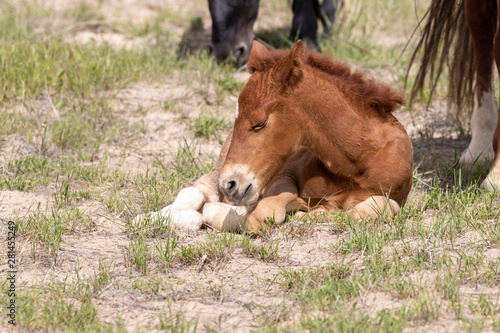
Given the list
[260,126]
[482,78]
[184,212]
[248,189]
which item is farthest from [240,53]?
[248,189]

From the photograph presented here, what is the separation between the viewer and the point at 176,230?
354 cm

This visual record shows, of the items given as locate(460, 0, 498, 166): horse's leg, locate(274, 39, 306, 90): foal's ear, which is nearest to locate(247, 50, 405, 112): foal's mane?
locate(274, 39, 306, 90): foal's ear

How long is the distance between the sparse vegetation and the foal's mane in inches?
23.8

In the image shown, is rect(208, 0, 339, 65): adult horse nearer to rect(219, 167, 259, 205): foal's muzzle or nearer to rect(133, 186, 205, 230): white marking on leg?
rect(133, 186, 205, 230): white marking on leg

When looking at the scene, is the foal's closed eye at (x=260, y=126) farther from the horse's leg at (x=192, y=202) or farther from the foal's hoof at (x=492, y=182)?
the foal's hoof at (x=492, y=182)

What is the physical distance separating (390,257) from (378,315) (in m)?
0.63

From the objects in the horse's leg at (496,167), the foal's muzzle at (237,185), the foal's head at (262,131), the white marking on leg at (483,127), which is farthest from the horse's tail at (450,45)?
the foal's muzzle at (237,185)

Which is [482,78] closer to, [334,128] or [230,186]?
[334,128]

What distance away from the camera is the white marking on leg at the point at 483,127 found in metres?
4.58

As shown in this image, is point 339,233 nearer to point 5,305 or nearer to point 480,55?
point 5,305

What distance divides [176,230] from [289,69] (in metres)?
1.06

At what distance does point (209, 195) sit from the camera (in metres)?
3.97

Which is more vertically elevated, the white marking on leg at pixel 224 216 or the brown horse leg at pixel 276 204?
the brown horse leg at pixel 276 204

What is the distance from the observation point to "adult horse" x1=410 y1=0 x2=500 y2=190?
172 inches
